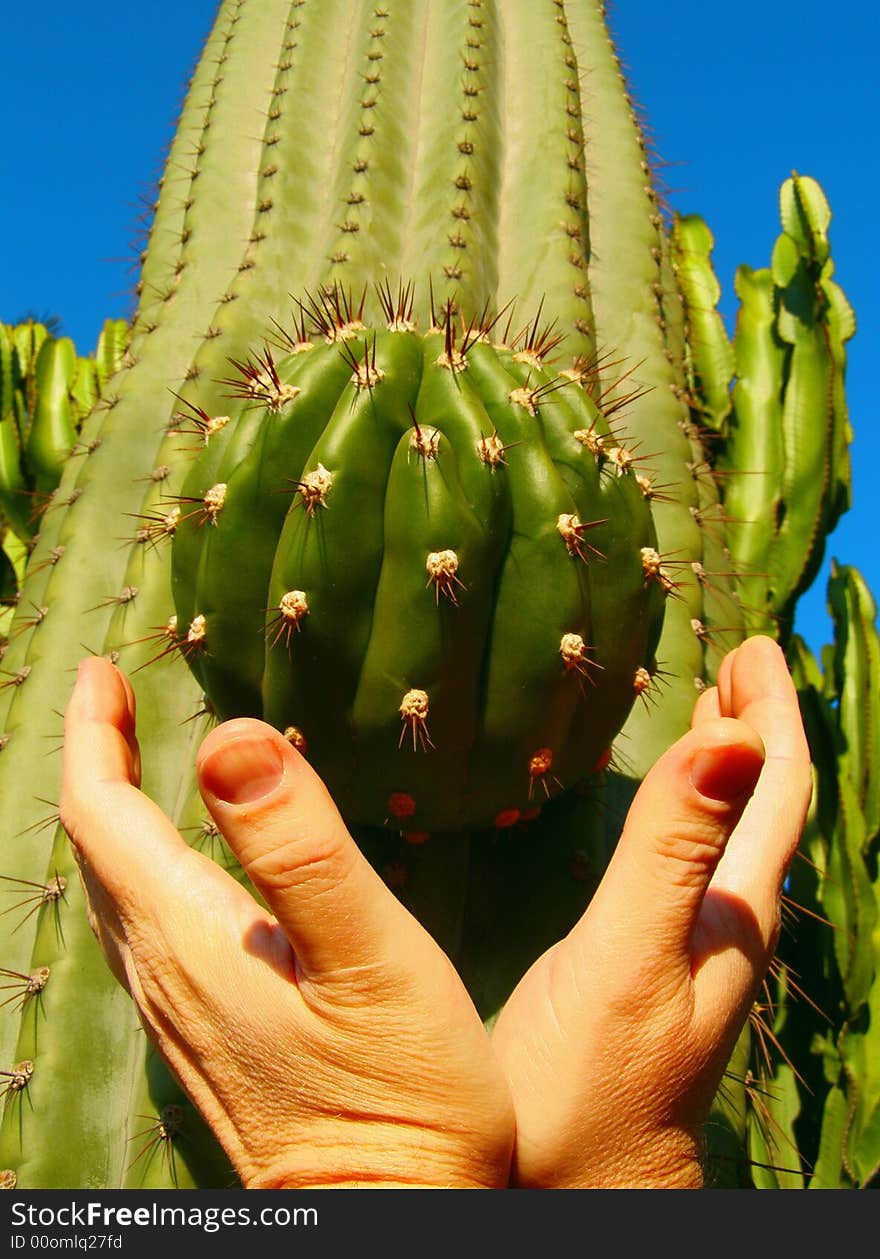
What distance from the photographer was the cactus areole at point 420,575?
146cm

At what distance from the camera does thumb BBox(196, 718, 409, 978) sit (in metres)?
1.13

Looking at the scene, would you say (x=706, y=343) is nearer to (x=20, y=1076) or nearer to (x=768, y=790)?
(x=768, y=790)

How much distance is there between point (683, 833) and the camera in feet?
3.85

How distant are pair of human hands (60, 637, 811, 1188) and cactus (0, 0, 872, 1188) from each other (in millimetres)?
345

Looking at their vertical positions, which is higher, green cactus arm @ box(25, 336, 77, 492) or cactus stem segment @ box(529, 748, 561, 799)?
green cactus arm @ box(25, 336, 77, 492)

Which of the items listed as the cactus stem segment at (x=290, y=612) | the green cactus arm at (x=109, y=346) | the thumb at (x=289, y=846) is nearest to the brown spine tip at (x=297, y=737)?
the cactus stem segment at (x=290, y=612)

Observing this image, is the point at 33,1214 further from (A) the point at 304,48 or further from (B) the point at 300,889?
(A) the point at 304,48

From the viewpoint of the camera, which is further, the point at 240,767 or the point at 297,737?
the point at 297,737

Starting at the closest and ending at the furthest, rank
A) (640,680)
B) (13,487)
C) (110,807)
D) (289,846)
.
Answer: (289,846) → (110,807) → (640,680) → (13,487)

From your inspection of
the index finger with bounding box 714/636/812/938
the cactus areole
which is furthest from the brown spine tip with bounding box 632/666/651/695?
the index finger with bounding box 714/636/812/938

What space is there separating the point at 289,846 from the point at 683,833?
404 millimetres

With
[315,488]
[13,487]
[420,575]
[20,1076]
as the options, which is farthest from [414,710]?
[13,487]

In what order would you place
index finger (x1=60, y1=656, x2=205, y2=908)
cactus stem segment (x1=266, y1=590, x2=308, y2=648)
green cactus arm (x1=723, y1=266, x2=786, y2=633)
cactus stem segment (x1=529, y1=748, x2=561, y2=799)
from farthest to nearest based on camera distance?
green cactus arm (x1=723, y1=266, x2=786, y2=633)
cactus stem segment (x1=529, y1=748, x2=561, y2=799)
cactus stem segment (x1=266, y1=590, x2=308, y2=648)
index finger (x1=60, y1=656, x2=205, y2=908)

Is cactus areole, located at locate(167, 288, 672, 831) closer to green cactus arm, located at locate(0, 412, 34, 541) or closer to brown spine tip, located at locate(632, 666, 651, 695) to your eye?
brown spine tip, located at locate(632, 666, 651, 695)
